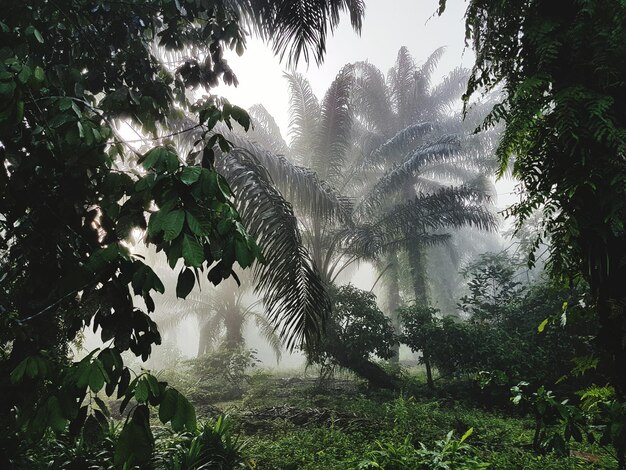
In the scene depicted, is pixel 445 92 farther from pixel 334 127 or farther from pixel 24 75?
pixel 24 75

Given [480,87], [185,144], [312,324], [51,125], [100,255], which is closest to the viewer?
[100,255]

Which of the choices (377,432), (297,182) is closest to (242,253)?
(377,432)

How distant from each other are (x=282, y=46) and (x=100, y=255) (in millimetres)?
4211

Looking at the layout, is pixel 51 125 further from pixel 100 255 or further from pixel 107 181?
pixel 100 255

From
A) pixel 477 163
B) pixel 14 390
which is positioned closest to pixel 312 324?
pixel 14 390

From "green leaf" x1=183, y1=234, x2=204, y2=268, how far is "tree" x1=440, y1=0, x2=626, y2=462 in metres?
1.26

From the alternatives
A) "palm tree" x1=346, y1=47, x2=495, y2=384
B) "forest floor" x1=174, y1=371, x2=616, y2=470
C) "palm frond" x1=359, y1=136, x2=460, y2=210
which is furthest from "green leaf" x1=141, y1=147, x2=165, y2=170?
"palm tree" x1=346, y1=47, x2=495, y2=384

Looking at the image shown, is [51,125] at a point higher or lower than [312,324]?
higher

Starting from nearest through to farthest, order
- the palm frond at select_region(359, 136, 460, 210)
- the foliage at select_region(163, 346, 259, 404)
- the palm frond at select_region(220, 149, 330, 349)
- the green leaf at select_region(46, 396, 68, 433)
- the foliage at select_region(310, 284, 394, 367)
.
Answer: the green leaf at select_region(46, 396, 68, 433), the palm frond at select_region(220, 149, 330, 349), the foliage at select_region(310, 284, 394, 367), the foliage at select_region(163, 346, 259, 404), the palm frond at select_region(359, 136, 460, 210)

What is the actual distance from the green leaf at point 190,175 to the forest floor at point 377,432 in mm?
2554

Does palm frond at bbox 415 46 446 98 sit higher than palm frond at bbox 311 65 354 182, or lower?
higher

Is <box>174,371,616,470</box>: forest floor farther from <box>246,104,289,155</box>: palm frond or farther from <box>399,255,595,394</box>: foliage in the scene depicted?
<box>246,104,289,155</box>: palm frond

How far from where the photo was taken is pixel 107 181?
1452 mm

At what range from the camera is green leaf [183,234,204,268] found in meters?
0.85
